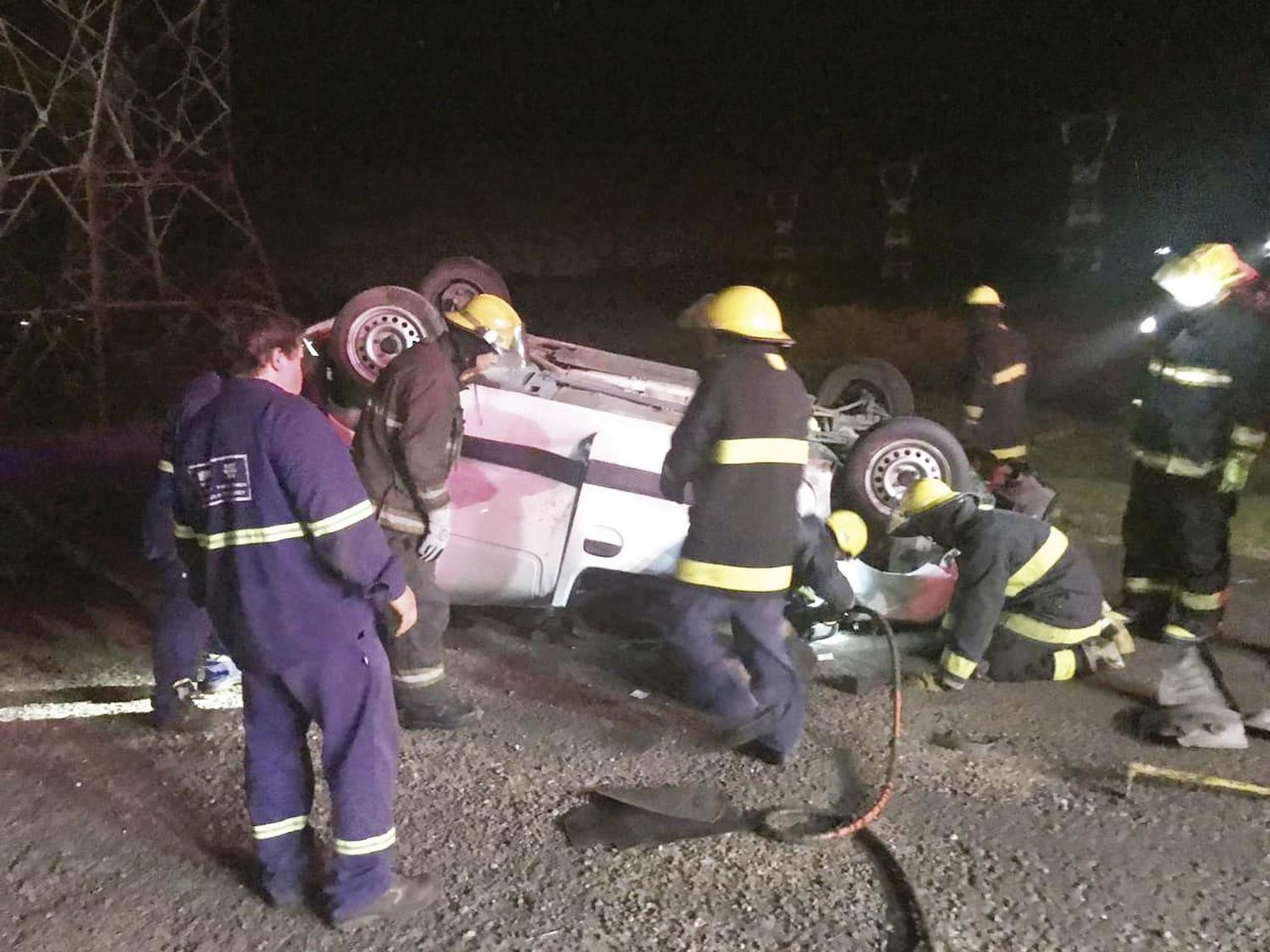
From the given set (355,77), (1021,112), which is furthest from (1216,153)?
(355,77)

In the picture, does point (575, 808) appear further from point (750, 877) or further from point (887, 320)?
point (887, 320)

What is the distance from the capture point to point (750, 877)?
11.0ft

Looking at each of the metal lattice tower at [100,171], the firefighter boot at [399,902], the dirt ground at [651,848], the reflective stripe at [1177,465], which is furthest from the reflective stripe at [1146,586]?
the metal lattice tower at [100,171]

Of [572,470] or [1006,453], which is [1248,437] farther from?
[572,470]

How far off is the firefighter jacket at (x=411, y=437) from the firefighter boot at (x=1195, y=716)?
294cm

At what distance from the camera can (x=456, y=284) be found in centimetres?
588

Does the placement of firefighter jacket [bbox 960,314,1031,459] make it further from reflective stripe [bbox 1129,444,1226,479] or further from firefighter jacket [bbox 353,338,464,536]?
firefighter jacket [bbox 353,338,464,536]

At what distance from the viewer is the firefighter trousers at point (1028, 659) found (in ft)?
15.7

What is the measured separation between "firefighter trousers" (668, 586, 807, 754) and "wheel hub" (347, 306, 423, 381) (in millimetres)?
2085

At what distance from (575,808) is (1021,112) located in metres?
19.4

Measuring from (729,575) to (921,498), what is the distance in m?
1.24

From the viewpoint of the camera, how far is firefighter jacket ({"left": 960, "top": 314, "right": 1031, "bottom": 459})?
22.1ft

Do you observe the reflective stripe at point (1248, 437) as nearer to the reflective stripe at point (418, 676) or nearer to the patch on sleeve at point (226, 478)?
the reflective stripe at point (418, 676)

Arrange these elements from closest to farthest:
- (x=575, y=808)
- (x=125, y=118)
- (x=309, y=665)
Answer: (x=309, y=665)
(x=575, y=808)
(x=125, y=118)
